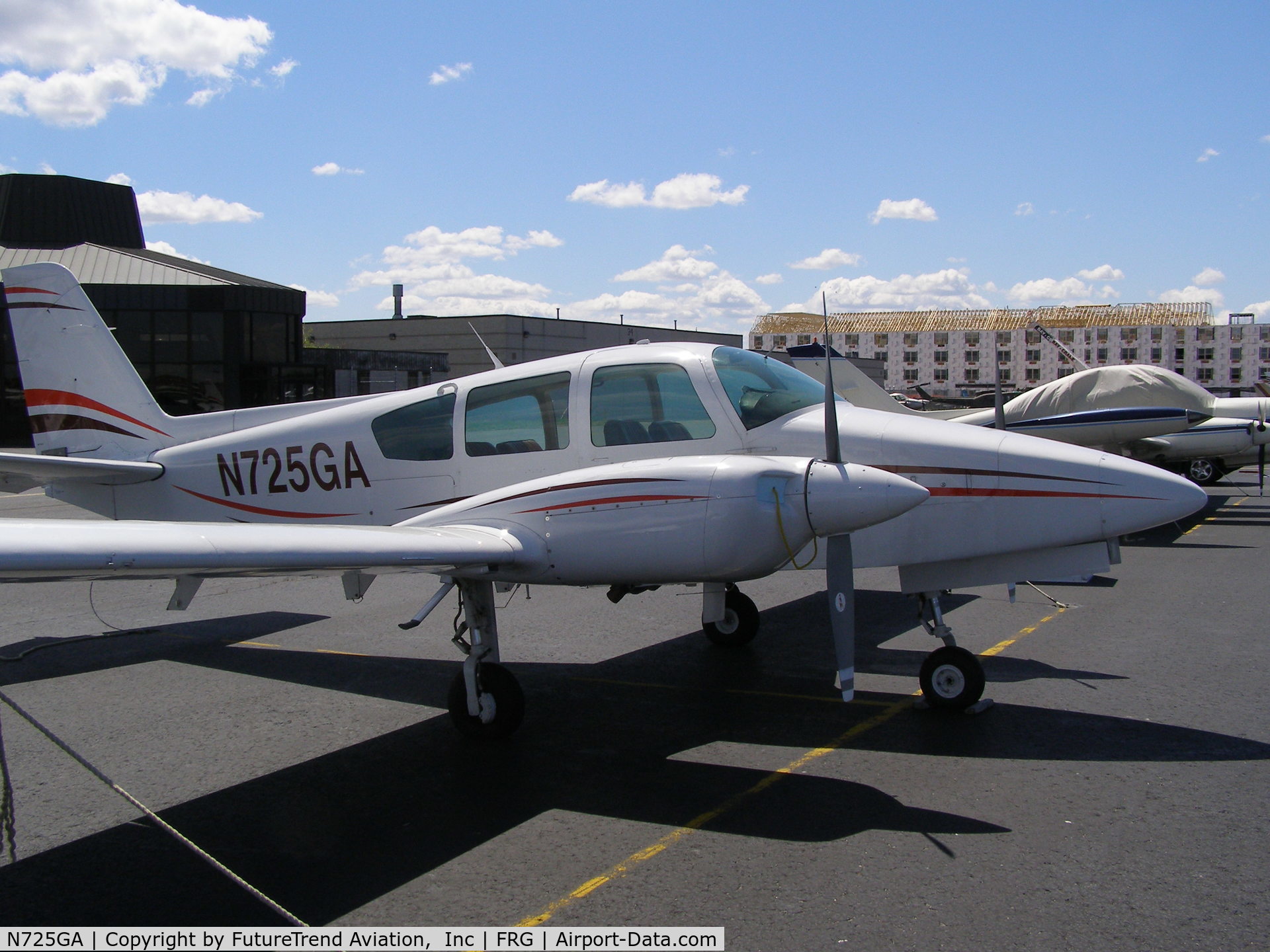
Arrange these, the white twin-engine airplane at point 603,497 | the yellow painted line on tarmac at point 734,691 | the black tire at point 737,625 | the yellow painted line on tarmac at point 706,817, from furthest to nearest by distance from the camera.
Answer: the black tire at point 737,625 → the yellow painted line on tarmac at point 734,691 → the white twin-engine airplane at point 603,497 → the yellow painted line on tarmac at point 706,817

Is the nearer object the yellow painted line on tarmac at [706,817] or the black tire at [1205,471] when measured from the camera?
the yellow painted line on tarmac at [706,817]

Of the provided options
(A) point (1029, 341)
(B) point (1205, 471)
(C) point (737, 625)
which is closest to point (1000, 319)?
(A) point (1029, 341)

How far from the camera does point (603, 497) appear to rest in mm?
5633

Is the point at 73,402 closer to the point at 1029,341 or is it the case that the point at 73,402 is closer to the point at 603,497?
the point at 603,497

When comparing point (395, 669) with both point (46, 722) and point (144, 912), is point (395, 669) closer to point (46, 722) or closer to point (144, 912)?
point (46, 722)

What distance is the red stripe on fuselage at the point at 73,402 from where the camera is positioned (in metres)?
8.83

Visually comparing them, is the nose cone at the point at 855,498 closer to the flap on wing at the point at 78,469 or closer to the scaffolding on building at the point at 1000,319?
the flap on wing at the point at 78,469

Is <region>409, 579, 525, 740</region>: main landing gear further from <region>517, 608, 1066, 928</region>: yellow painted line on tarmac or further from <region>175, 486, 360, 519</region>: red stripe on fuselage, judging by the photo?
<region>175, 486, 360, 519</region>: red stripe on fuselage

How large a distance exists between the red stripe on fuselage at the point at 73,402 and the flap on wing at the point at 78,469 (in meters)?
0.42

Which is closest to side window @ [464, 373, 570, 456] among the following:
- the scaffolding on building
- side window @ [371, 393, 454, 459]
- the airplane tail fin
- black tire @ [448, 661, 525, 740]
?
side window @ [371, 393, 454, 459]

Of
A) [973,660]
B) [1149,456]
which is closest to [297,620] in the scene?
[973,660]

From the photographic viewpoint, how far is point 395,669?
7.92 metres

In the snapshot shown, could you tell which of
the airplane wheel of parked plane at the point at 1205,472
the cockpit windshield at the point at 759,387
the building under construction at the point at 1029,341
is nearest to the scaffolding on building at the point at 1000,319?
the building under construction at the point at 1029,341

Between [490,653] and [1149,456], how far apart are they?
817 inches
